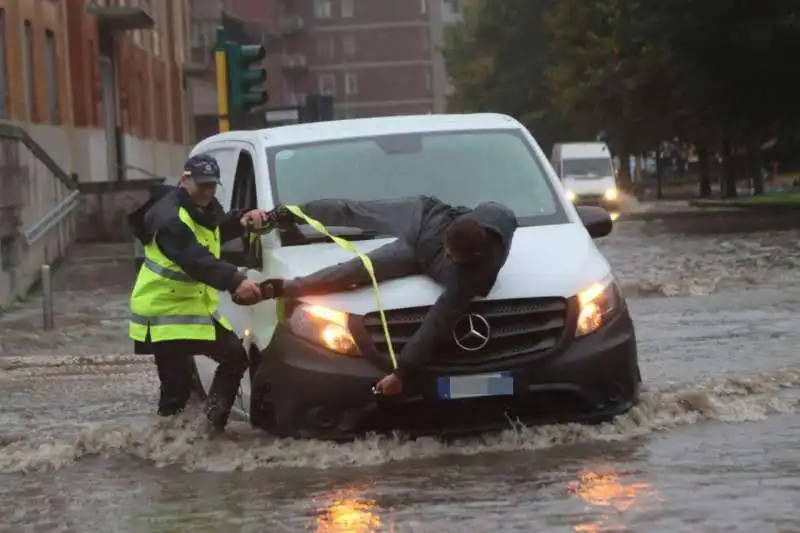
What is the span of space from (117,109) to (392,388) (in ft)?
124

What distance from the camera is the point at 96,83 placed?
39688 mm

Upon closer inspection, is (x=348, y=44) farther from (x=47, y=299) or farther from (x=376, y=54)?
(x=47, y=299)

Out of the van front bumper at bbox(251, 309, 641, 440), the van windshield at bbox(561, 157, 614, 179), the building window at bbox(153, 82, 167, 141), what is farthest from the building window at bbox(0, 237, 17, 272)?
the van windshield at bbox(561, 157, 614, 179)

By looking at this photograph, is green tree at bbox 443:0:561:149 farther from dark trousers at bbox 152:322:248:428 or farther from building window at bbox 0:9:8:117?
dark trousers at bbox 152:322:248:428

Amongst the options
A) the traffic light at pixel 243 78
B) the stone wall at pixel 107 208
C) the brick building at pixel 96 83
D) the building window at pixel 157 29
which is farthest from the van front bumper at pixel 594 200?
the traffic light at pixel 243 78

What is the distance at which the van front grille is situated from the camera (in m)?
8.64

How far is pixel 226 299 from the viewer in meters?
10.8

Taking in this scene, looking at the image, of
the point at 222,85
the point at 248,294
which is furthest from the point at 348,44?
the point at 248,294

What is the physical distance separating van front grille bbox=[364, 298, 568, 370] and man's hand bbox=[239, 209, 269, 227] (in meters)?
1.08

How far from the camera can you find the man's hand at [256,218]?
9.40 m

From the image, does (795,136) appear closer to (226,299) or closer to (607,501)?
(226,299)

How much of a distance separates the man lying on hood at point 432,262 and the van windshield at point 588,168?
42.5 metres

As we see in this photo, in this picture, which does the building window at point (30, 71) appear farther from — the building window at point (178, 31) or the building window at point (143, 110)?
the building window at point (178, 31)

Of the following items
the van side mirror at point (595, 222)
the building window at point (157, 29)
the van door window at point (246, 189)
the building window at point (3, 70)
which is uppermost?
the building window at point (157, 29)
